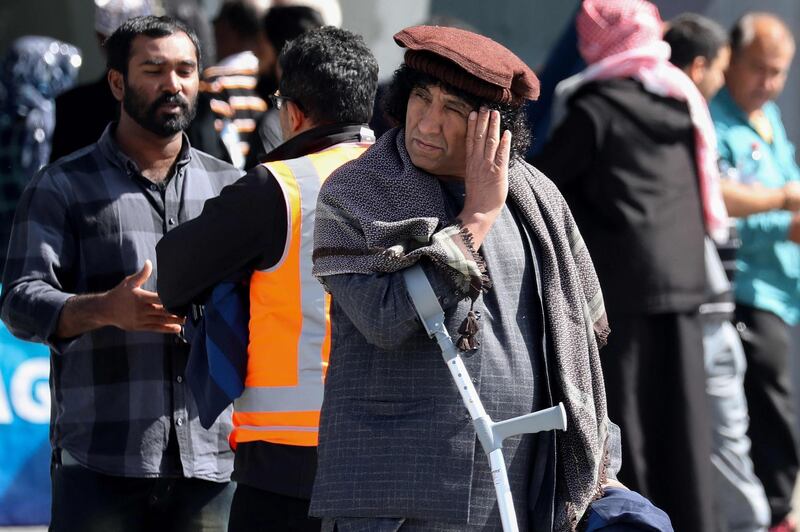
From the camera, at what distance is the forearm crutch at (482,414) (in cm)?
272

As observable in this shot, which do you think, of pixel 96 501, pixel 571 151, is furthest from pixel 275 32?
pixel 96 501

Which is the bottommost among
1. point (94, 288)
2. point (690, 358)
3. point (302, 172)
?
point (690, 358)

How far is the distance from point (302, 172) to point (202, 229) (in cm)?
27

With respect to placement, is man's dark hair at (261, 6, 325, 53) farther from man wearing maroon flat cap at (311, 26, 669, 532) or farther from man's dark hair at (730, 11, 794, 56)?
man wearing maroon flat cap at (311, 26, 669, 532)

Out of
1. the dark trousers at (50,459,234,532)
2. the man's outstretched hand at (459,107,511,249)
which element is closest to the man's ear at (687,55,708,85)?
the dark trousers at (50,459,234,532)

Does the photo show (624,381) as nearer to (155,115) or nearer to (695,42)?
(695,42)

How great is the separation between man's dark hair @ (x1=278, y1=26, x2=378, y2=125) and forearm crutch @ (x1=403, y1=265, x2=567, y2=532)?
966 mm

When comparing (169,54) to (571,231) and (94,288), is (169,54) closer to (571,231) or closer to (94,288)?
(94,288)

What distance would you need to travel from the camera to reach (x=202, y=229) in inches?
134

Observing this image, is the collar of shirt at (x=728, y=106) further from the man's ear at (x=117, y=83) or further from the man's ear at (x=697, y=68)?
the man's ear at (x=117, y=83)

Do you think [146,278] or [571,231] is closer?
[571,231]

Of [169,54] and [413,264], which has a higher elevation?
[169,54]

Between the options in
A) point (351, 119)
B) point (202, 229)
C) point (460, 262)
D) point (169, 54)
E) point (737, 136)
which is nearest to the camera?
point (460, 262)

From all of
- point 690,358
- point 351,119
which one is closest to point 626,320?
point 690,358
